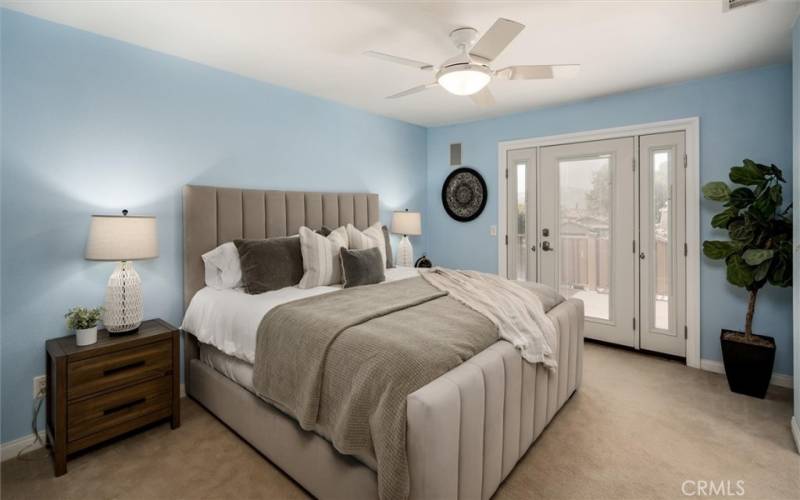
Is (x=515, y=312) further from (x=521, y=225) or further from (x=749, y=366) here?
(x=521, y=225)

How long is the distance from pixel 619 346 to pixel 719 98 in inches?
92.6

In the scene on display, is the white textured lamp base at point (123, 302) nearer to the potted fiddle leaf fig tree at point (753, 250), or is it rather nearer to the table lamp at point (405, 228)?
the table lamp at point (405, 228)

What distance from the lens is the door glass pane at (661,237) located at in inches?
141

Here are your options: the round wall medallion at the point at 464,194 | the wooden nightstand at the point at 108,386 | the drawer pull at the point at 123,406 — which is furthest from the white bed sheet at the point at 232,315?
the round wall medallion at the point at 464,194

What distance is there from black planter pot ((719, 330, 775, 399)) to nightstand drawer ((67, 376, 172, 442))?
3908mm

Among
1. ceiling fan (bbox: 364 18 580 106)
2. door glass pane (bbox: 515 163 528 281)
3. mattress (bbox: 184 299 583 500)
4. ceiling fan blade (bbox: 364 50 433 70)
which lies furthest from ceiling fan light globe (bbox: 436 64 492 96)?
door glass pane (bbox: 515 163 528 281)

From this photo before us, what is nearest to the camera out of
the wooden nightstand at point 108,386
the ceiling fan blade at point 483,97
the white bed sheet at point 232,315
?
the wooden nightstand at point 108,386

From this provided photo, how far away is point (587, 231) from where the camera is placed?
13.3ft

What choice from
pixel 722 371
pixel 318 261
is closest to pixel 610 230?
pixel 722 371

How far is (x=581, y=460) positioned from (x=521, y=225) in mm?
2786

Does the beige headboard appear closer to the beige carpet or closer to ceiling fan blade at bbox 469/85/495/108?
the beige carpet

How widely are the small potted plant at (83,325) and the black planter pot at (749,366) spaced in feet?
13.9

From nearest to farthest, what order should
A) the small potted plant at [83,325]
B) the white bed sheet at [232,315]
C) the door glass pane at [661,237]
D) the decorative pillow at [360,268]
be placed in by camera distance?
the small potted plant at [83,325] → the white bed sheet at [232,315] → the decorative pillow at [360,268] → the door glass pane at [661,237]

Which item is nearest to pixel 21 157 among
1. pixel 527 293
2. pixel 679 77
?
pixel 527 293
